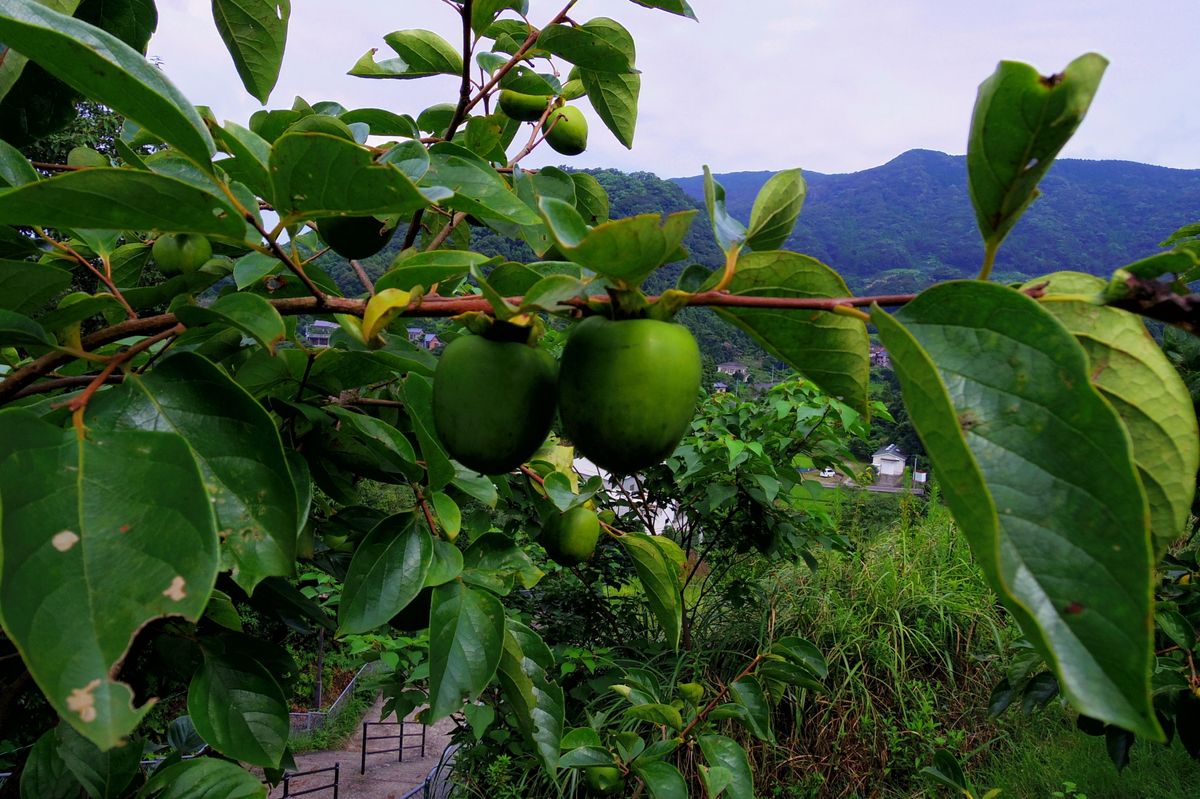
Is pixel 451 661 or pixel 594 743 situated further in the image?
pixel 594 743

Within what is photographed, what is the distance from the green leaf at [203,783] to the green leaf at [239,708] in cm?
11

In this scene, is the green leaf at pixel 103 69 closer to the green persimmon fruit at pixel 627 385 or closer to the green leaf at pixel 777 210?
the green persimmon fruit at pixel 627 385

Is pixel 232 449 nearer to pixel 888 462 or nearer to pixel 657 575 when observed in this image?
pixel 657 575

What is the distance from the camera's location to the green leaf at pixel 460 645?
111cm

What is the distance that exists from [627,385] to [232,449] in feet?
1.24

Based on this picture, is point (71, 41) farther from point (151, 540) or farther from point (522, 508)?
point (522, 508)

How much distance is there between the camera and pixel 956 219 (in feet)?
190

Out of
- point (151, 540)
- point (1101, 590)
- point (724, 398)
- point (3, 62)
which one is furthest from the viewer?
point (724, 398)

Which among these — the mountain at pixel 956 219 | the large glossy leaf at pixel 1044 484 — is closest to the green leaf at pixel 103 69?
the large glossy leaf at pixel 1044 484

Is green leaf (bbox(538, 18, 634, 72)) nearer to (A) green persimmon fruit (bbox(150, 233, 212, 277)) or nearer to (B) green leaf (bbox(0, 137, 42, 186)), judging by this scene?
(A) green persimmon fruit (bbox(150, 233, 212, 277))

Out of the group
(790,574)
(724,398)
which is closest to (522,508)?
(724,398)

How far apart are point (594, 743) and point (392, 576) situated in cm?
104

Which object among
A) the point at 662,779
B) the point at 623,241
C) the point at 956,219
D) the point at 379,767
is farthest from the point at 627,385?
the point at 956,219

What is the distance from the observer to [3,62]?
3.07ft
